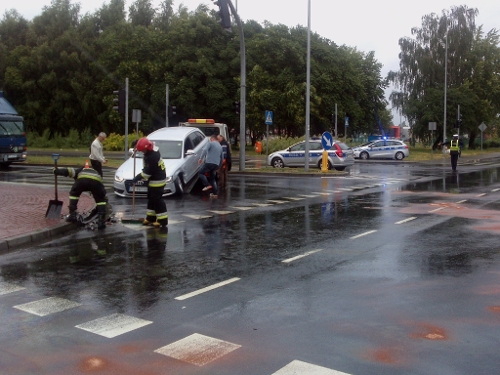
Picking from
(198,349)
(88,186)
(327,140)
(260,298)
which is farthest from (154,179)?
(327,140)

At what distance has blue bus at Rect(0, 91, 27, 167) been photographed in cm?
2820

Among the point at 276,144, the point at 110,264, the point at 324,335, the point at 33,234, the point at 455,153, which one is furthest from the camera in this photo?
the point at 276,144

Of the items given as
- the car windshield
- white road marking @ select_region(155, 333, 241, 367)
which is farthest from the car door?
white road marking @ select_region(155, 333, 241, 367)

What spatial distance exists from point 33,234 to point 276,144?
33148mm

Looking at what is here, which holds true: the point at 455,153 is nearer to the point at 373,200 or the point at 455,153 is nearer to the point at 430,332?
the point at 373,200

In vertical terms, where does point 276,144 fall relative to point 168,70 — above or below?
below

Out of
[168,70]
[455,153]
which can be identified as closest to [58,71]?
[168,70]

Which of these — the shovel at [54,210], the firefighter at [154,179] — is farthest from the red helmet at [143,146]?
the shovel at [54,210]

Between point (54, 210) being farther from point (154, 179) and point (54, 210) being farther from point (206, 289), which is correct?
point (206, 289)

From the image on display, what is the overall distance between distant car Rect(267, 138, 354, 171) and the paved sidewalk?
14539 mm

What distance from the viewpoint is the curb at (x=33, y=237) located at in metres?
9.78

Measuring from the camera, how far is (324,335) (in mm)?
5531

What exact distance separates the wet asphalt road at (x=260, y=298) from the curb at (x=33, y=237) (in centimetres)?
29

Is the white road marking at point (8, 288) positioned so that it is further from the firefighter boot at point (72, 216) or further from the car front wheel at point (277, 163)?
the car front wheel at point (277, 163)
